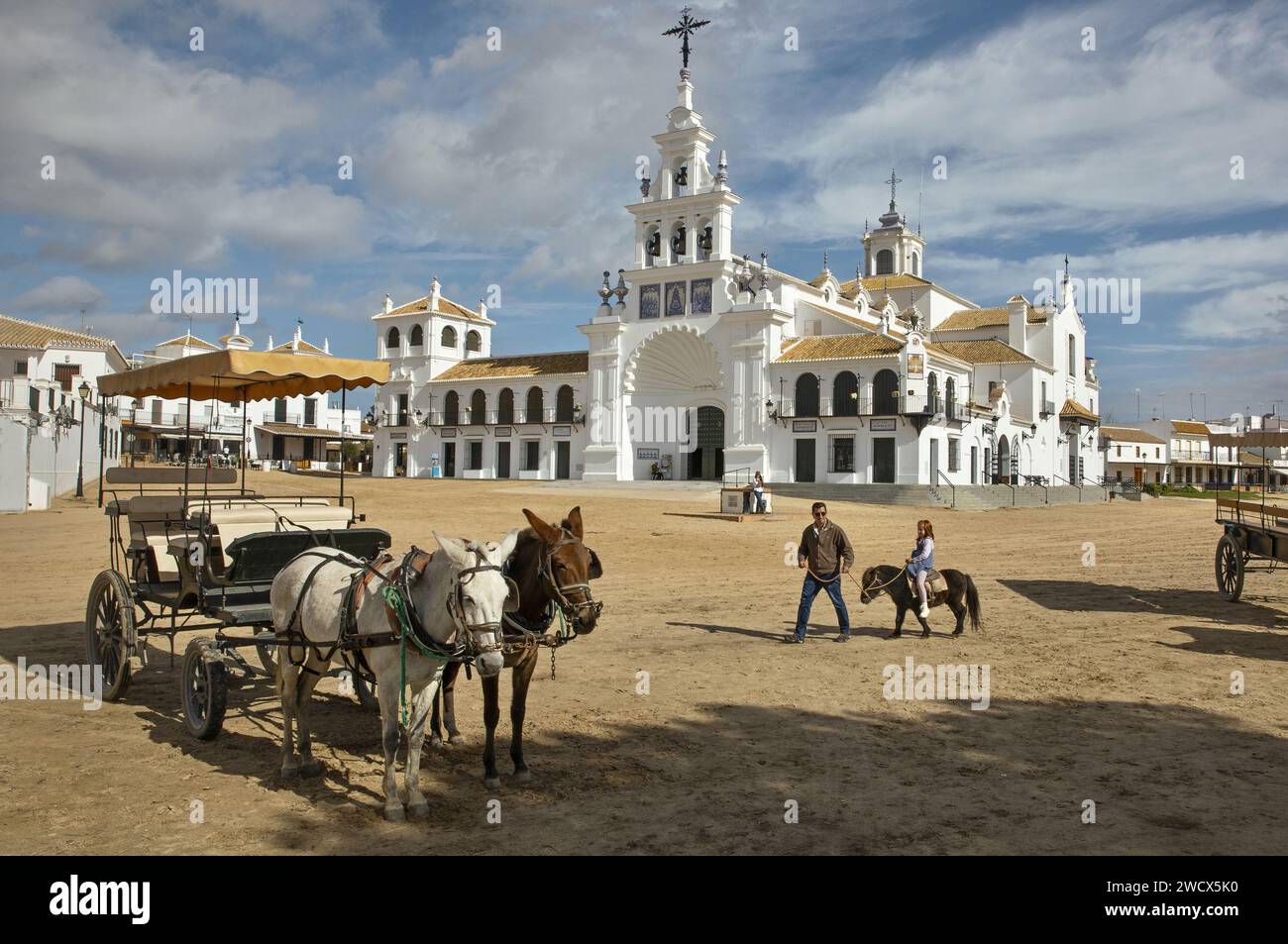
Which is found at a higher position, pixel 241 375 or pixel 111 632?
pixel 241 375

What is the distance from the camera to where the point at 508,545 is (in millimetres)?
5609

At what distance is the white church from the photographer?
41219 mm

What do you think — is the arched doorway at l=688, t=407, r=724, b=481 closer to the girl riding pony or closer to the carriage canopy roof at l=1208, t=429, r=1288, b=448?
the carriage canopy roof at l=1208, t=429, r=1288, b=448

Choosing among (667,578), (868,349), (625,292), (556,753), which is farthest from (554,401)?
(556,753)

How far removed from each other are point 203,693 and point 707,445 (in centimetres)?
3938

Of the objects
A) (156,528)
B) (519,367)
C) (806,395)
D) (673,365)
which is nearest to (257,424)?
(519,367)

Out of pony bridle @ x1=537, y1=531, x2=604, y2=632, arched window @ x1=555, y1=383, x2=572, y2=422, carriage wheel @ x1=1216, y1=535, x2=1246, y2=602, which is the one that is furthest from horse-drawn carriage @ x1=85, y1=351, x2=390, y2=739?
arched window @ x1=555, y1=383, x2=572, y2=422

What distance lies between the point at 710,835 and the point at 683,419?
134ft

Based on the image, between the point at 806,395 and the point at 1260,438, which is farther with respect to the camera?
the point at 806,395

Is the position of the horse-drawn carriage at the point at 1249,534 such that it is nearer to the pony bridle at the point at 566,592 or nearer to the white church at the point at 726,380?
the pony bridle at the point at 566,592

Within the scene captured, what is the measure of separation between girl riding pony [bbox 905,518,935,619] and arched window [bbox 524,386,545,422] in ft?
130

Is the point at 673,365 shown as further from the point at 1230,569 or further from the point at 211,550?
the point at 211,550

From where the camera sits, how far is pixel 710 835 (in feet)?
16.9
